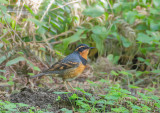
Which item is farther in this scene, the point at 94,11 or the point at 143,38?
the point at 143,38

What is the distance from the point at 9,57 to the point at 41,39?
4.13 ft

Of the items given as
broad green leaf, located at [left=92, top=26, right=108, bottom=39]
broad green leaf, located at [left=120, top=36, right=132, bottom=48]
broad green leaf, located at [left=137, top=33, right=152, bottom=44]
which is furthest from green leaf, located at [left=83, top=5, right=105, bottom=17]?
broad green leaf, located at [left=137, top=33, right=152, bottom=44]

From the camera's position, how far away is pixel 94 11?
697cm

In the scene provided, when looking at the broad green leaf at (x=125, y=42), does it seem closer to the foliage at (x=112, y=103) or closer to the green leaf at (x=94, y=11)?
the green leaf at (x=94, y=11)

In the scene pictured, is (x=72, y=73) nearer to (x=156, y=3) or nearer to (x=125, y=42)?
(x=125, y=42)

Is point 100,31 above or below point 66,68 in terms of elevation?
above

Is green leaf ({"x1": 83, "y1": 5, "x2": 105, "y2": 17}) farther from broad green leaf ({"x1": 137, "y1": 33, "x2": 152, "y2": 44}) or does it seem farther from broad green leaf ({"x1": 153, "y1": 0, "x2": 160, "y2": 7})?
broad green leaf ({"x1": 153, "y1": 0, "x2": 160, "y2": 7})

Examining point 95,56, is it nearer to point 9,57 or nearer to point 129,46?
point 129,46

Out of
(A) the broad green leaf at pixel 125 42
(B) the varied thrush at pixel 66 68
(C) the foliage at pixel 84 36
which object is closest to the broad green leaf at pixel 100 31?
(C) the foliage at pixel 84 36

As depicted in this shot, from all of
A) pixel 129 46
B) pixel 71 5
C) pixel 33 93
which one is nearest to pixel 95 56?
pixel 129 46

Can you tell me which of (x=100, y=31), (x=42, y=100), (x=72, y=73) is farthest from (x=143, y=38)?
(x=42, y=100)

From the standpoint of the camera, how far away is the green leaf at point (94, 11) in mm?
6961

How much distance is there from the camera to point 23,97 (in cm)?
493

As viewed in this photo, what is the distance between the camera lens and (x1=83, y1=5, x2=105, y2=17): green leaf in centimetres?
696
